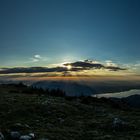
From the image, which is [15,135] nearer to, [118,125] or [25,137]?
[25,137]

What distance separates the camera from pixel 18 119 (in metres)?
23.8

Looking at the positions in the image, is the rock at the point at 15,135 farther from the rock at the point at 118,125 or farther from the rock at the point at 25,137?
the rock at the point at 118,125

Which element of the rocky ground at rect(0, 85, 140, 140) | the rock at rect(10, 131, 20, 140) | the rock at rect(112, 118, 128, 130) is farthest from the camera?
the rock at rect(112, 118, 128, 130)

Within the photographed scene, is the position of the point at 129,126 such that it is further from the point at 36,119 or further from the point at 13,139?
the point at 13,139

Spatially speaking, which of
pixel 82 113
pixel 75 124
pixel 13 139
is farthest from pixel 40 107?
pixel 13 139

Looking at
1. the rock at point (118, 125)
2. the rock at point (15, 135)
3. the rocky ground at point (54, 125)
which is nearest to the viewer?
the rock at point (15, 135)

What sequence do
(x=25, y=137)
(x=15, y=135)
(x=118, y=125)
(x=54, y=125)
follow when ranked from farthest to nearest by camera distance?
(x=54, y=125) → (x=118, y=125) → (x=15, y=135) → (x=25, y=137)

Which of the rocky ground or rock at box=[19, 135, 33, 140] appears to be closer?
rock at box=[19, 135, 33, 140]

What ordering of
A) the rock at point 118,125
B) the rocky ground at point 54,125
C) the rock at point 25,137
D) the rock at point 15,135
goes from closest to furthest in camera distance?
the rock at point 25,137 < the rock at point 15,135 < the rocky ground at point 54,125 < the rock at point 118,125

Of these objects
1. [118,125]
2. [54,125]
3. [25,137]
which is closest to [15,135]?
[25,137]

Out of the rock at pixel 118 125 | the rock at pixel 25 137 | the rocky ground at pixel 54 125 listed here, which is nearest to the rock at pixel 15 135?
the rocky ground at pixel 54 125

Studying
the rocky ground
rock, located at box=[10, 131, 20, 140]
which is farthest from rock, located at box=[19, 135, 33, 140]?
rock, located at box=[10, 131, 20, 140]

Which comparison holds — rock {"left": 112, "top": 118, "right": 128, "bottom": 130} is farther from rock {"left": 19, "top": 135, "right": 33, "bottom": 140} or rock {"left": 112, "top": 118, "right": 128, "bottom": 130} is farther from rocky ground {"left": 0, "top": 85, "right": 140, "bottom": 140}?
rock {"left": 19, "top": 135, "right": 33, "bottom": 140}

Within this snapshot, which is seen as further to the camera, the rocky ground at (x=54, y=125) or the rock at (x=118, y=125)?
the rock at (x=118, y=125)
